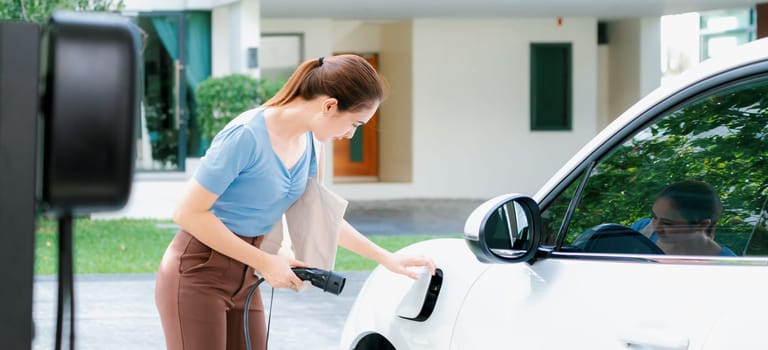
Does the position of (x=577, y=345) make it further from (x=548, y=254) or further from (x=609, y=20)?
(x=609, y=20)

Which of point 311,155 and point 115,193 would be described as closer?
point 115,193

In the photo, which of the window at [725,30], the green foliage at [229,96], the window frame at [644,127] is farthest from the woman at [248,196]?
the window at [725,30]

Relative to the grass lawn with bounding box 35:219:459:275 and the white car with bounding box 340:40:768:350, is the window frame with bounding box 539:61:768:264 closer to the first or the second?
the white car with bounding box 340:40:768:350

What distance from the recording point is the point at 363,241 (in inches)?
137

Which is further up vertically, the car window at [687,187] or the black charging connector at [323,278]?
the car window at [687,187]

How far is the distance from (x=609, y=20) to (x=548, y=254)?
20794 mm

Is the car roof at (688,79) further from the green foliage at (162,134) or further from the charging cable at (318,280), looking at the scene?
the green foliage at (162,134)

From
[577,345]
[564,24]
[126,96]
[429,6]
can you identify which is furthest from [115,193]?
[564,24]

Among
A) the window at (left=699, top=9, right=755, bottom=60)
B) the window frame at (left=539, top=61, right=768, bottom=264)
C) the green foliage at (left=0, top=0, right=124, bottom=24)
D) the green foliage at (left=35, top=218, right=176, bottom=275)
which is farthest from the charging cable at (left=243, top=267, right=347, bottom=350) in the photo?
the window at (left=699, top=9, right=755, bottom=60)

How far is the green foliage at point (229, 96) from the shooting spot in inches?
669

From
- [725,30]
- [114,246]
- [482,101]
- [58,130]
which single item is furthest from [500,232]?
[725,30]

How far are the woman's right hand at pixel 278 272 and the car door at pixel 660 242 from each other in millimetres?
533

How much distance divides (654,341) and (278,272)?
3.76ft

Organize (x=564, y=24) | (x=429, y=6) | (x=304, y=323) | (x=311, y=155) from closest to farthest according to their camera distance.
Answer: (x=311, y=155) < (x=304, y=323) < (x=429, y=6) < (x=564, y=24)
